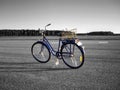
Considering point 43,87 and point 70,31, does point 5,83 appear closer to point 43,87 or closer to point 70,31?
point 43,87

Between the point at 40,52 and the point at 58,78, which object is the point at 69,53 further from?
the point at 58,78

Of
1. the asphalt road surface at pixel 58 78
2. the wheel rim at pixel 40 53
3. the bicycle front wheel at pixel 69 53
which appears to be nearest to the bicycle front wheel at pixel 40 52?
the wheel rim at pixel 40 53

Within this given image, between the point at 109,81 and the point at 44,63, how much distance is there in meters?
3.65

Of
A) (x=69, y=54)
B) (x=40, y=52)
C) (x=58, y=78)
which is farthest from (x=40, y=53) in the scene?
(x=58, y=78)

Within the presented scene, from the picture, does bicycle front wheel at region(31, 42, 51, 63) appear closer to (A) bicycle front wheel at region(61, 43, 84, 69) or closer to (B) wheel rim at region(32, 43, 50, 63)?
(B) wheel rim at region(32, 43, 50, 63)

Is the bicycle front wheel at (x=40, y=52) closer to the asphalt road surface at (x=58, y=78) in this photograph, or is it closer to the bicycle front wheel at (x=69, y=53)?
the bicycle front wheel at (x=69, y=53)

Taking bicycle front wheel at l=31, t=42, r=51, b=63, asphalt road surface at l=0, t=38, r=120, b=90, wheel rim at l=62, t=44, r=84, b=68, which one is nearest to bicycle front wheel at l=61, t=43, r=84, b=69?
wheel rim at l=62, t=44, r=84, b=68

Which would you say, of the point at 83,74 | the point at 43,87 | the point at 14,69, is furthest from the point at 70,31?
the point at 43,87

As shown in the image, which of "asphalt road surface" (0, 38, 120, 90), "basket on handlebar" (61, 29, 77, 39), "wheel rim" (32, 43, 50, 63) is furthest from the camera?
"wheel rim" (32, 43, 50, 63)

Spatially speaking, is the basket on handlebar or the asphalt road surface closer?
the asphalt road surface

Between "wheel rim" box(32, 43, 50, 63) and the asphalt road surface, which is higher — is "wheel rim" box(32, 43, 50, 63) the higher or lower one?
the higher one

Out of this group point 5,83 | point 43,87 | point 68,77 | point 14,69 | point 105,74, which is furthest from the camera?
point 14,69

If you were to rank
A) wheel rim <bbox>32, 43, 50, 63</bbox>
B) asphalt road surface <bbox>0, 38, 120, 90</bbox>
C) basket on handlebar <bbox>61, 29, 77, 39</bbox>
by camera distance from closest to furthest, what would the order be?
asphalt road surface <bbox>0, 38, 120, 90</bbox>, basket on handlebar <bbox>61, 29, 77, 39</bbox>, wheel rim <bbox>32, 43, 50, 63</bbox>

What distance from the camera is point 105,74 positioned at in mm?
6875
